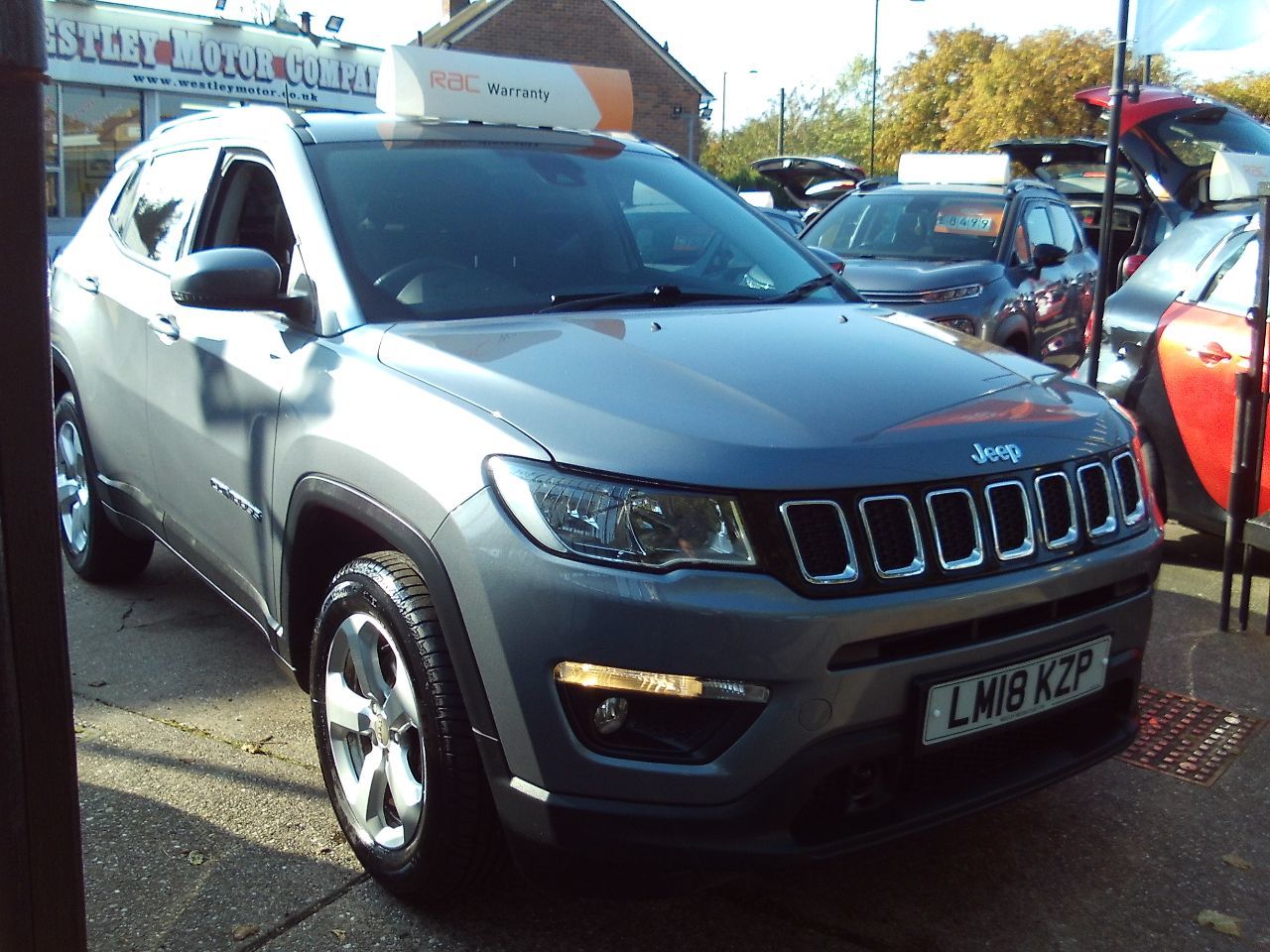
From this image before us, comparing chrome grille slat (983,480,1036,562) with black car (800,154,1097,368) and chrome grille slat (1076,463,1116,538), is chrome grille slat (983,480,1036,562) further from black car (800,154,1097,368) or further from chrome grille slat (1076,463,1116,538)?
black car (800,154,1097,368)

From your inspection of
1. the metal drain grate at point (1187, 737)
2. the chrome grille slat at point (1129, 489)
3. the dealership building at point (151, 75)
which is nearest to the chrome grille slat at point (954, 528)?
the chrome grille slat at point (1129, 489)

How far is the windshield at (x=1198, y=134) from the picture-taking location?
29.6ft

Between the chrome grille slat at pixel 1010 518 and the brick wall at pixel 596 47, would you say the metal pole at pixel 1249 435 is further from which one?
the brick wall at pixel 596 47

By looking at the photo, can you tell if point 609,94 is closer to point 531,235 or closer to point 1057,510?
point 531,235

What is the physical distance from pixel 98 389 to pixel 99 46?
18985mm

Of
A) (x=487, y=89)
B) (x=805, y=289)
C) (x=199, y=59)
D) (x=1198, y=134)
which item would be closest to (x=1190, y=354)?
(x=805, y=289)

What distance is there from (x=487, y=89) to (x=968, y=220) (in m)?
5.68

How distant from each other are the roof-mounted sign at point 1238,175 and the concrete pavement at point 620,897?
1908 mm

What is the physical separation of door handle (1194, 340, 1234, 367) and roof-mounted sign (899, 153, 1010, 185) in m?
4.58

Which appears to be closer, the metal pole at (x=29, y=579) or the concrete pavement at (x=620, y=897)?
the metal pole at (x=29, y=579)

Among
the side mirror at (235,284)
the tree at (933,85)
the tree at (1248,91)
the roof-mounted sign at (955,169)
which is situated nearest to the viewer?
the side mirror at (235,284)

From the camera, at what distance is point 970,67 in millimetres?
40844

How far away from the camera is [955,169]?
388 inches

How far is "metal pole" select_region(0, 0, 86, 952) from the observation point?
1.52 m
